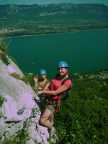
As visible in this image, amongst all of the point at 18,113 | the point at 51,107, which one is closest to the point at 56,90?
the point at 51,107

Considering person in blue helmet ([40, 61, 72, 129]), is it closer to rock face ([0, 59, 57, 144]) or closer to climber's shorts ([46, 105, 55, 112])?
climber's shorts ([46, 105, 55, 112])

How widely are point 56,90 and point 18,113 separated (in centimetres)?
87

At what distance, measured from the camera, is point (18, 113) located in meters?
8.31

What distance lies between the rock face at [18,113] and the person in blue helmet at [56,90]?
7.8 inches

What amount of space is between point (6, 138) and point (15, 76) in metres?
2.28

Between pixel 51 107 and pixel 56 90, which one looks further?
pixel 51 107

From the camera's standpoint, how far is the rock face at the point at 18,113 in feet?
26.3

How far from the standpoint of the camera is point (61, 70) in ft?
26.4

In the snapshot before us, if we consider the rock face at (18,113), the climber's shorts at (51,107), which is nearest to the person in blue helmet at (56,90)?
the climber's shorts at (51,107)

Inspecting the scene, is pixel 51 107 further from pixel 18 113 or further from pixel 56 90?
pixel 18 113

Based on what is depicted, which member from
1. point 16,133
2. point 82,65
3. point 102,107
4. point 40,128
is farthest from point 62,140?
point 82,65

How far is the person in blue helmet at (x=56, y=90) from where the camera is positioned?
26.6ft

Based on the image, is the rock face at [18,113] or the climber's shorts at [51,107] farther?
the climber's shorts at [51,107]

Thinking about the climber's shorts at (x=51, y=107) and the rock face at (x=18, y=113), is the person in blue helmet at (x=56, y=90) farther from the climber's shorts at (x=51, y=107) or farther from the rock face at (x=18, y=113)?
the rock face at (x=18, y=113)
